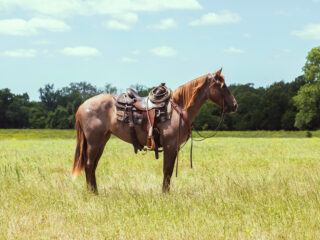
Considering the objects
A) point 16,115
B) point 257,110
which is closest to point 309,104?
point 257,110

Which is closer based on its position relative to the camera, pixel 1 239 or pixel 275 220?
pixel 1 239

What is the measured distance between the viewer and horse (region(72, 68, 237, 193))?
7684 millimetres

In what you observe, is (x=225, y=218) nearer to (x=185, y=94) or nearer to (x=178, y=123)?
(x=178, y=123)

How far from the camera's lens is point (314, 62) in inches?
2176

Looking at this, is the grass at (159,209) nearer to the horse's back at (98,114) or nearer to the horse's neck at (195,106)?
the horse's back at (98,114)

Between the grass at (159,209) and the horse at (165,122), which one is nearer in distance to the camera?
the grass at (159,209)

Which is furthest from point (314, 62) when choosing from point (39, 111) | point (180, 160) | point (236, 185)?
point (39, 111)

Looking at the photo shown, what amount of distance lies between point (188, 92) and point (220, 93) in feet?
2.30

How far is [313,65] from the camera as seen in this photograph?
182 feet

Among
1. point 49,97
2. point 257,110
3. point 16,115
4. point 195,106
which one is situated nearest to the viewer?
point 195,106

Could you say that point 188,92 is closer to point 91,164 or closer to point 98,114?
point 98,114

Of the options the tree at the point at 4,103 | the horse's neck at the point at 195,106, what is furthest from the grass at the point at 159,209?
the tree at the point at 4,103

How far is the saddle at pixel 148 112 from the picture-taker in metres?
7.74

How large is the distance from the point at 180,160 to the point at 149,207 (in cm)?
827
